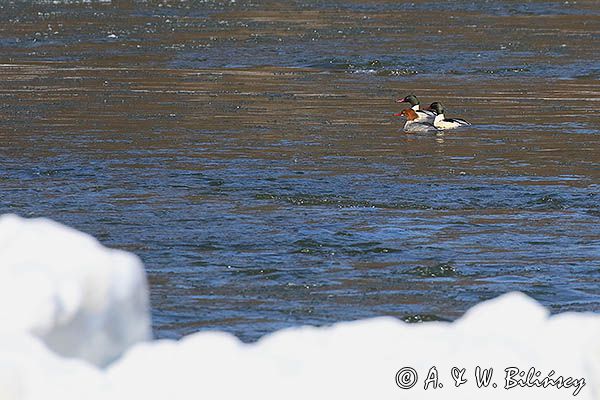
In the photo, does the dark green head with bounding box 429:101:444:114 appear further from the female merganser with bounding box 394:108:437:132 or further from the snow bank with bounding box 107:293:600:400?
the snow bank with bounding box 107:293:600:400

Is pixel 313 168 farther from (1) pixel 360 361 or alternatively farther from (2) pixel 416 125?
(1) pixel 360 361

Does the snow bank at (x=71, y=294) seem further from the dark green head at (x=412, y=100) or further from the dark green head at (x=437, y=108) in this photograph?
the dark green head at (x=412, y=100)

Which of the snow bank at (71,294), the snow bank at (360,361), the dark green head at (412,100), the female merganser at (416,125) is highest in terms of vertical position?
the snow bank at (71,294)

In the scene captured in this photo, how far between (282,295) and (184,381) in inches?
158

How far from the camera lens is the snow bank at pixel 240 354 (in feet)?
14.3

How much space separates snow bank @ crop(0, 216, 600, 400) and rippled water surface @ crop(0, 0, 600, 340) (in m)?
2.87

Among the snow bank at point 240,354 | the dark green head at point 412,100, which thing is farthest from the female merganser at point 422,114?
the snow bank at point 240,354

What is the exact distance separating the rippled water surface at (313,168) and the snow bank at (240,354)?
287 centimetres

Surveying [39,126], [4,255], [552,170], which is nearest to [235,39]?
[39,126]

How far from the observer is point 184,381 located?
4418 millimetres

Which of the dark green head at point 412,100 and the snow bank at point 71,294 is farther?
the dark green head at point 412,100

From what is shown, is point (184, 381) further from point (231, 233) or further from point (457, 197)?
point (457, 197)

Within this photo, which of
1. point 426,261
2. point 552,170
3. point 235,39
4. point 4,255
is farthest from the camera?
point 235,39

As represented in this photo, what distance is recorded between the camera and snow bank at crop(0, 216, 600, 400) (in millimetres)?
4344
